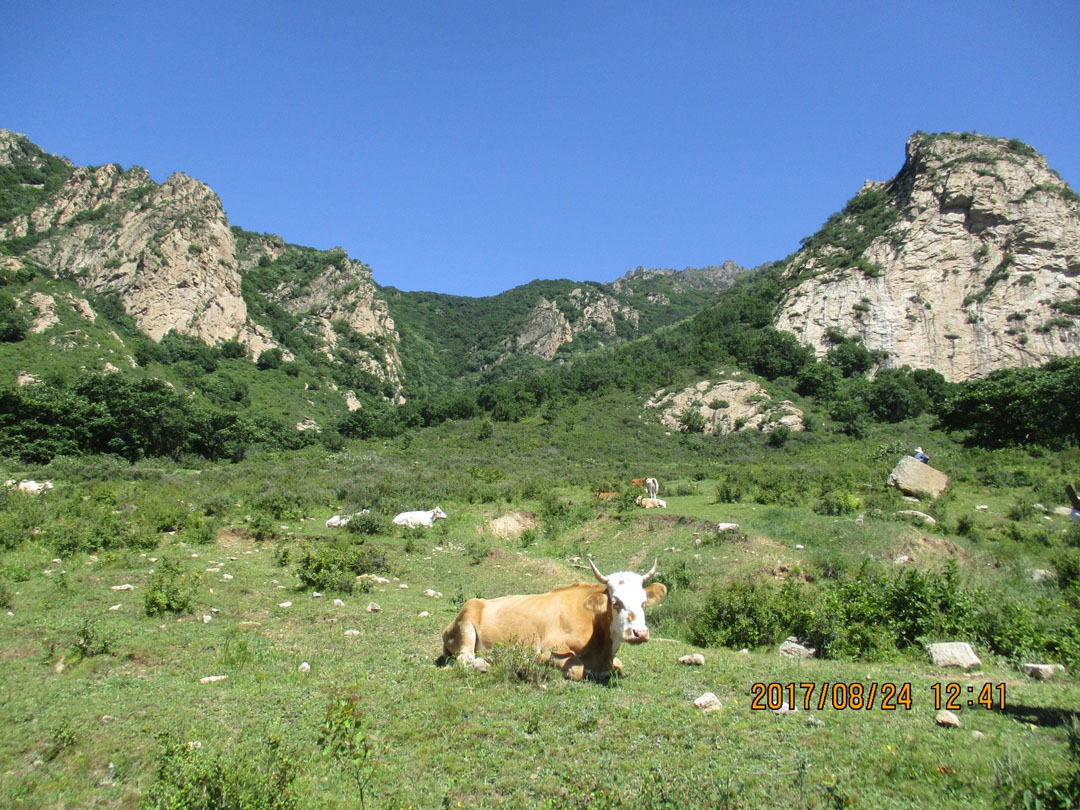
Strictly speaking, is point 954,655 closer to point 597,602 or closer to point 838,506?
point 597,602

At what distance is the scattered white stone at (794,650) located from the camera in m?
7.45

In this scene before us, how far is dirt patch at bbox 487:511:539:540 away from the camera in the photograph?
19156mm

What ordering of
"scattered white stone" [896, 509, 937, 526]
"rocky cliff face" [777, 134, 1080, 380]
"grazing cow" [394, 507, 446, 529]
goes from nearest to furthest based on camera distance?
"scattered white stone" [896, 509, 937, 526] < "grazing cow" [394, 507, 446, 529] < "rocky cliff face" [777, 134, 1080, 380]

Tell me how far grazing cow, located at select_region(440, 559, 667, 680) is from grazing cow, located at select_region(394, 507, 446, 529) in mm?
11578

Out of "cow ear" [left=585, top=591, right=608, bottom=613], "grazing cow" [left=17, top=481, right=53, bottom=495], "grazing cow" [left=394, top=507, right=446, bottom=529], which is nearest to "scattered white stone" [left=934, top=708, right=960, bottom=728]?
"cow ear" [left=585, top=591, right=608, bottom=613]

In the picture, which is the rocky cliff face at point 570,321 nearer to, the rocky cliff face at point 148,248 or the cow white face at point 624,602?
the rocky cliff face at point 148,248

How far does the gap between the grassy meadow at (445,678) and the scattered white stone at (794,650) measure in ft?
0.72

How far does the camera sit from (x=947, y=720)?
4.62 meters

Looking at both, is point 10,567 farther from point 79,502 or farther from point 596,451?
point 596,451

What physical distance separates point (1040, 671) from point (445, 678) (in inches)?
244
